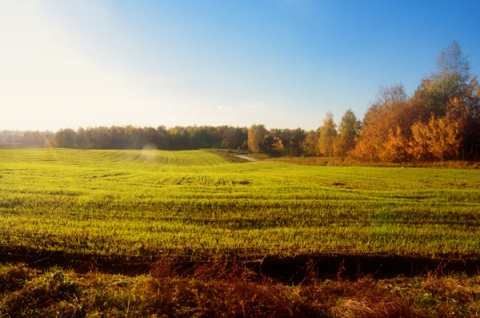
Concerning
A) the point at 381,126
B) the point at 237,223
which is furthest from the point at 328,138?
the point at 237,223

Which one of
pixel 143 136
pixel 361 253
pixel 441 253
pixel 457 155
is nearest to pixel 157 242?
pixel 361 253

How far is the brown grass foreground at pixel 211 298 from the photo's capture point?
5.02m

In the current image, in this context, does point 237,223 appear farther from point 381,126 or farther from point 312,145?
point 312,145

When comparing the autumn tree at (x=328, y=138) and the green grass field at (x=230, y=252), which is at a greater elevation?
the autumn tree at (x=328, y=138)

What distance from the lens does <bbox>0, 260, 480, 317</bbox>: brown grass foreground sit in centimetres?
502

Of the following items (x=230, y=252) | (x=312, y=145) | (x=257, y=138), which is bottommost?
(x=230, y=252)

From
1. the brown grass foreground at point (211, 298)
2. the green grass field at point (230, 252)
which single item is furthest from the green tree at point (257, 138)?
the brown grass foreground at point (211, 298)

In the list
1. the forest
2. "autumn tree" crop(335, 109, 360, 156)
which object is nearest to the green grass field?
the forest

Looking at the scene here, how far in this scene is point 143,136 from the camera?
4402 inches

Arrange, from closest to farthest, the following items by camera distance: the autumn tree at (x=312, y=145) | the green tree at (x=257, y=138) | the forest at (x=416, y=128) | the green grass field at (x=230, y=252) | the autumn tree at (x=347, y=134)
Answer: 1. the green grass field at (x=230, y=252)
2. the forest at (x=416, y=128)
3. the autumn tree at (x=347, y=134)
4. the autumn tree at (x=312, y=145)
5. the green tree at (x=257, y=138)

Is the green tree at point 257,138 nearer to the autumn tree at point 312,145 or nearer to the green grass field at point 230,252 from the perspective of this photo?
the autumn tree at point 312,145

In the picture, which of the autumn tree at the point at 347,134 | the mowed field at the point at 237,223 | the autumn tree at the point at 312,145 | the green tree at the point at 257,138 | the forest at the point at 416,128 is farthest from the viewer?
Result: the green tree at the point at 257,138

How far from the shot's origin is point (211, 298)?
17.8ft

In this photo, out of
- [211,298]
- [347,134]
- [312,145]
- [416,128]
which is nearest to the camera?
[211,298]
